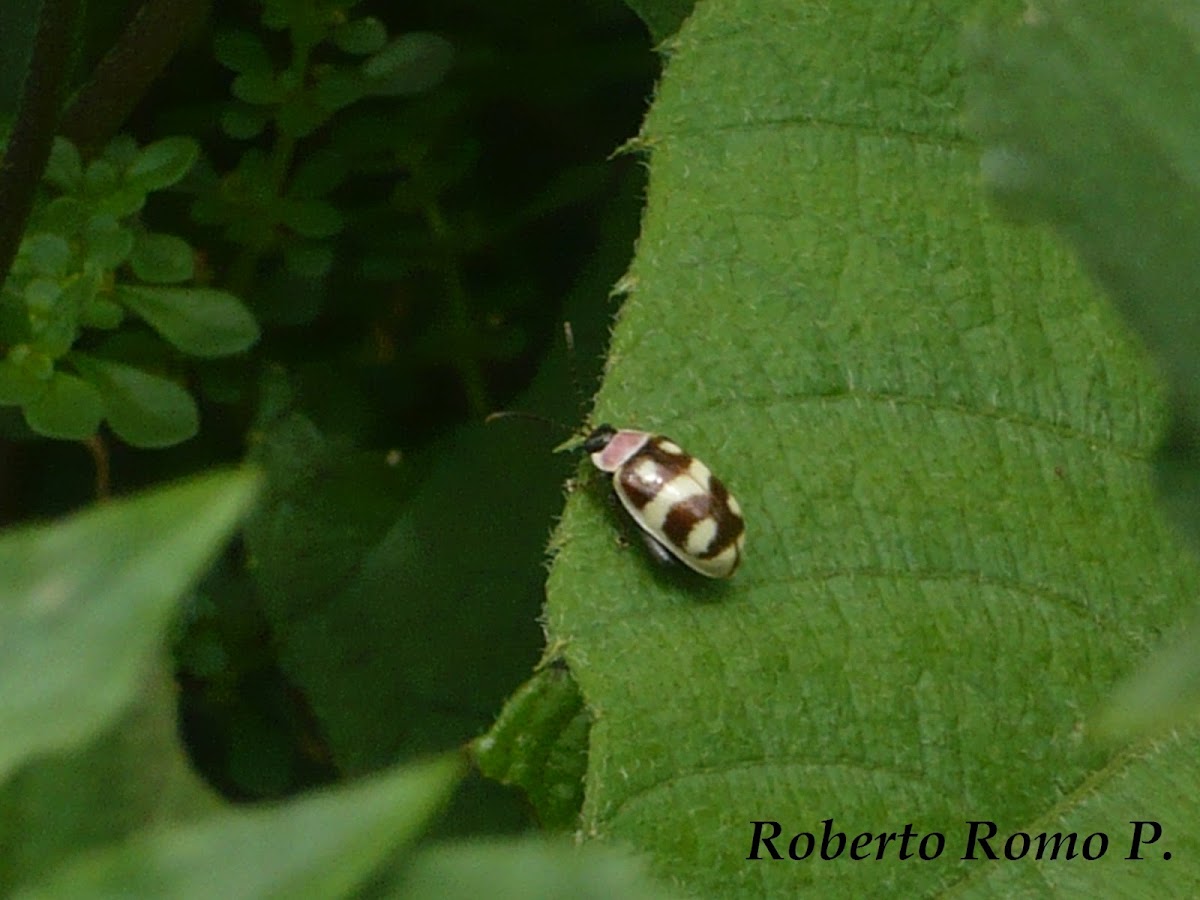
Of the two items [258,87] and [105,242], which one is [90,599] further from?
[258,87]

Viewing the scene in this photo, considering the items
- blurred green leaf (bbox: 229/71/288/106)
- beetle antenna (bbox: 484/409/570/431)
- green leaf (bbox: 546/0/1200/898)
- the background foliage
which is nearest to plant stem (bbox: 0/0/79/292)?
the background foliage

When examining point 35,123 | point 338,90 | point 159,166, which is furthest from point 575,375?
point 35,123

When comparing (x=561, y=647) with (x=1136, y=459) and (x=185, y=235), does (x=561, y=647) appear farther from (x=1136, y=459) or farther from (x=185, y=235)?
(x=185, y=235)

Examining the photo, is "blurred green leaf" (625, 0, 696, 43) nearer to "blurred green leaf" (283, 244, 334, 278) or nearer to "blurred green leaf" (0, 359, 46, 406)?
"blurred green leaf" (283, 244, 334, 278)

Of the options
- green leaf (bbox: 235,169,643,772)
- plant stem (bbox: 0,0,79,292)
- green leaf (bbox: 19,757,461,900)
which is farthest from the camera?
green leaf (bbox: 235,169,643,772)

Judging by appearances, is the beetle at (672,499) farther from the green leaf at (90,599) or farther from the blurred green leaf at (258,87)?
the green leaf at (90,599)
